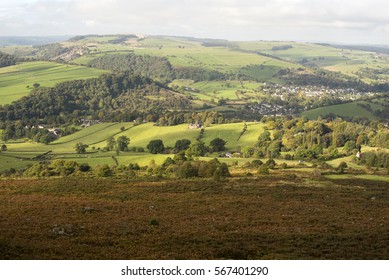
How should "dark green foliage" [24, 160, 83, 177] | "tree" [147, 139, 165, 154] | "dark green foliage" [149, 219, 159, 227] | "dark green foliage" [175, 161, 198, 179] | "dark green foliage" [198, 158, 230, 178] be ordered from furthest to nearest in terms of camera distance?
"tree" [147, 139, 165, 154], "dark green foliage" [24, 160, 83, 177], "dark green foliage" [175, 161, 198, 179], "dark green foliage" [198, 158, 230, 178], "dark green foliage" [149, 219, 159, 227]

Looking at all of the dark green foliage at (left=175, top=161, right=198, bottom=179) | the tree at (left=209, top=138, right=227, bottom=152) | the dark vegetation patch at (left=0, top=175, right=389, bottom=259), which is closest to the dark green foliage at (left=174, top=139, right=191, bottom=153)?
the tree at (left=209, top=138, right=227, bottom=152)

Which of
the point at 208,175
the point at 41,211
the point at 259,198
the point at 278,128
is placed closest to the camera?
the point at 41,211

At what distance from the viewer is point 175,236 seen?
25906mm

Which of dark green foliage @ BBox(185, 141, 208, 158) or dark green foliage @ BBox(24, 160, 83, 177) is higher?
dark green foliage @ BBox(24, 160, 83, 177)

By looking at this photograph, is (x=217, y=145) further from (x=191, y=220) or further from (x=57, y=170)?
(x=191, y=220)

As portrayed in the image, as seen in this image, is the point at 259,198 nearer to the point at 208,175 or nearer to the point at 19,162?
the point at 208,175

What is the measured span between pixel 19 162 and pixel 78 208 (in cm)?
6438

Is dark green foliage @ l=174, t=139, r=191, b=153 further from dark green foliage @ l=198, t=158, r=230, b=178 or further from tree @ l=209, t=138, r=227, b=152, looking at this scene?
dark green foliage @ l=198, t=158, r=230, b=178

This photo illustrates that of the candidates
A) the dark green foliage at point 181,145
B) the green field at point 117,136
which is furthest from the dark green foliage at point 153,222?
the dark green foliage at point 181,145

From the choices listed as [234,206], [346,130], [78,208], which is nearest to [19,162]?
[78,208]

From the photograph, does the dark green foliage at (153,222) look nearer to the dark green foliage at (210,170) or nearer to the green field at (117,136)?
the dark green foliage at (210,170)

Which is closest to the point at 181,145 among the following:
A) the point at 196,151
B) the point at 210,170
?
the point at 196,151

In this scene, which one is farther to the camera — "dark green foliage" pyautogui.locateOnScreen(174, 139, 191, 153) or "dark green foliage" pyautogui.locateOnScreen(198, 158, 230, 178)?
"dark green foliage" pyautogui.locateOnScreen(174, 139, 191, 153)

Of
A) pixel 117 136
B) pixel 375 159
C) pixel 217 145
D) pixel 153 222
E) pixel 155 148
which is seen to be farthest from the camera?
pixel 117 136
